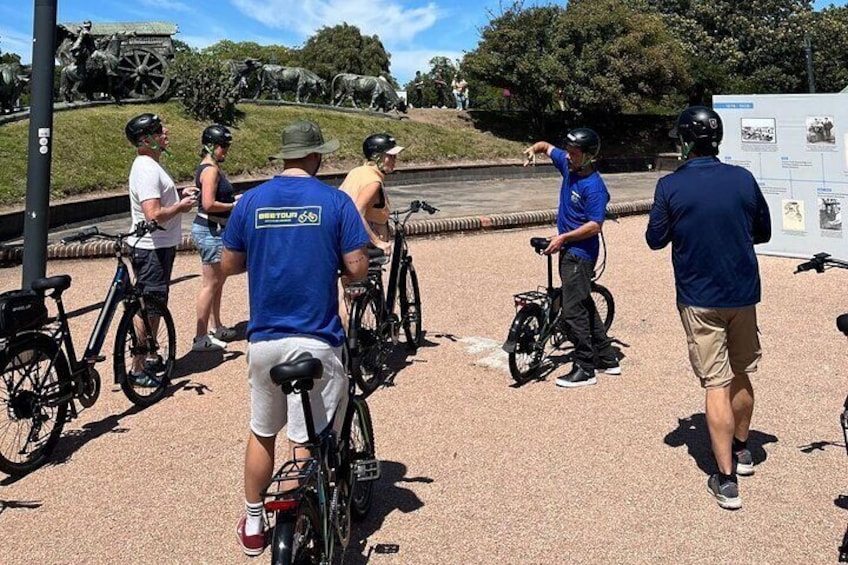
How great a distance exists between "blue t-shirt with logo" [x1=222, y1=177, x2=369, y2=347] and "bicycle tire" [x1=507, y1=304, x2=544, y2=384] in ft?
8.49

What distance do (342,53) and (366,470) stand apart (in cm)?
5961

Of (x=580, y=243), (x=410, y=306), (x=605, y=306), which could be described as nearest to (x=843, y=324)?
(x=580, y=243)

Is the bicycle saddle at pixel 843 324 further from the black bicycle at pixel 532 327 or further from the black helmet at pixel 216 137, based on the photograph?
the black helmet at pixel 216 137

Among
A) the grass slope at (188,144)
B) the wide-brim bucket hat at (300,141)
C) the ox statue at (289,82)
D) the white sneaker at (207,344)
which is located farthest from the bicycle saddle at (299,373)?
the ox statue at (289,82)

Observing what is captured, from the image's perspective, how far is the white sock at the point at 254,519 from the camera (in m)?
2.93

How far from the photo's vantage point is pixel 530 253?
416 inches

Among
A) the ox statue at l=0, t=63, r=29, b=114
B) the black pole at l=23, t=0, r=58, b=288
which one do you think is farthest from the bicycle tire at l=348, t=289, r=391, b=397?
the ox statue at l=0, t=63, r=29, b=114

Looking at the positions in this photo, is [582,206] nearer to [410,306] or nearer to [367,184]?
[367,184]

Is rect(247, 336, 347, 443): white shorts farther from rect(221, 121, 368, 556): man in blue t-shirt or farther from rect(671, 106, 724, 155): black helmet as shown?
rect(671, 106, 724, 155): black helmet

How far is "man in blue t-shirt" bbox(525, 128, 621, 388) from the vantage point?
16.7ft

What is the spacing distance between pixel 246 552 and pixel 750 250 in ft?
8.76

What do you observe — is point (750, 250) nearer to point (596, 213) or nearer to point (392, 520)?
point (596, 213)

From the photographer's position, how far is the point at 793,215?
32.3 ft

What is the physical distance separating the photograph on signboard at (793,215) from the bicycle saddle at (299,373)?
9.00 metres
